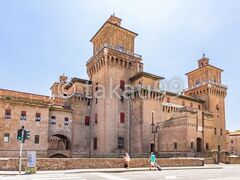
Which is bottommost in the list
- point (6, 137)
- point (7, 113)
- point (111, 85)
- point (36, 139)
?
point (36, 139)

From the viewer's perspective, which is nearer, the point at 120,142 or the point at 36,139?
the point at 36,139

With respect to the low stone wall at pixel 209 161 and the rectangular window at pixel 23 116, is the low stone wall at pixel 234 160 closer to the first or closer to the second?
the low stone wall at pixel 209 161

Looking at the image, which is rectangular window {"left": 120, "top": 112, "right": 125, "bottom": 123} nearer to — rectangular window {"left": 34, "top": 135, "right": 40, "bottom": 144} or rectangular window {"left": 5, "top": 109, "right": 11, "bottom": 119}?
rectangular window {"left": 34, "top": 135, "right": 40, "bottom": 144}

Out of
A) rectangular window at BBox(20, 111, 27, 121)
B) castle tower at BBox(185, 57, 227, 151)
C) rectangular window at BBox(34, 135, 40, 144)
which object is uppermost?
castle tower at BBox(185, 57, 227, 151)

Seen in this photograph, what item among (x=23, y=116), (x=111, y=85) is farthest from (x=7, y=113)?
(x=111, y=85)

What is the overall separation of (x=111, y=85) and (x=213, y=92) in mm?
28922

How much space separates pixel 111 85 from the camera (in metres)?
46.3

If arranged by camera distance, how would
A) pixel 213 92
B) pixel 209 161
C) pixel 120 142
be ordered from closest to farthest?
pixel 209 161 < pixel 120 142 < pixel 213 92

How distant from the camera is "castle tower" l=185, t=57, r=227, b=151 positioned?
60062 mm

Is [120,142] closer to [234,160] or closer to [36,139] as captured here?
[36,139]

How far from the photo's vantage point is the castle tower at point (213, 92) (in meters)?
60.1

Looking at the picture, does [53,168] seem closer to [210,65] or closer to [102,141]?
[102,141]

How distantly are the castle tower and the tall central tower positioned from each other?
2035 cm

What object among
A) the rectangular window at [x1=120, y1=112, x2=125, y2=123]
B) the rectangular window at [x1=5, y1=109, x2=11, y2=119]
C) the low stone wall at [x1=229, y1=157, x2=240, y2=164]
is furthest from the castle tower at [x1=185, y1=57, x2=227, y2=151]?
the rectangular window at [x1=5, y1=109, x2=11, y2=119]
